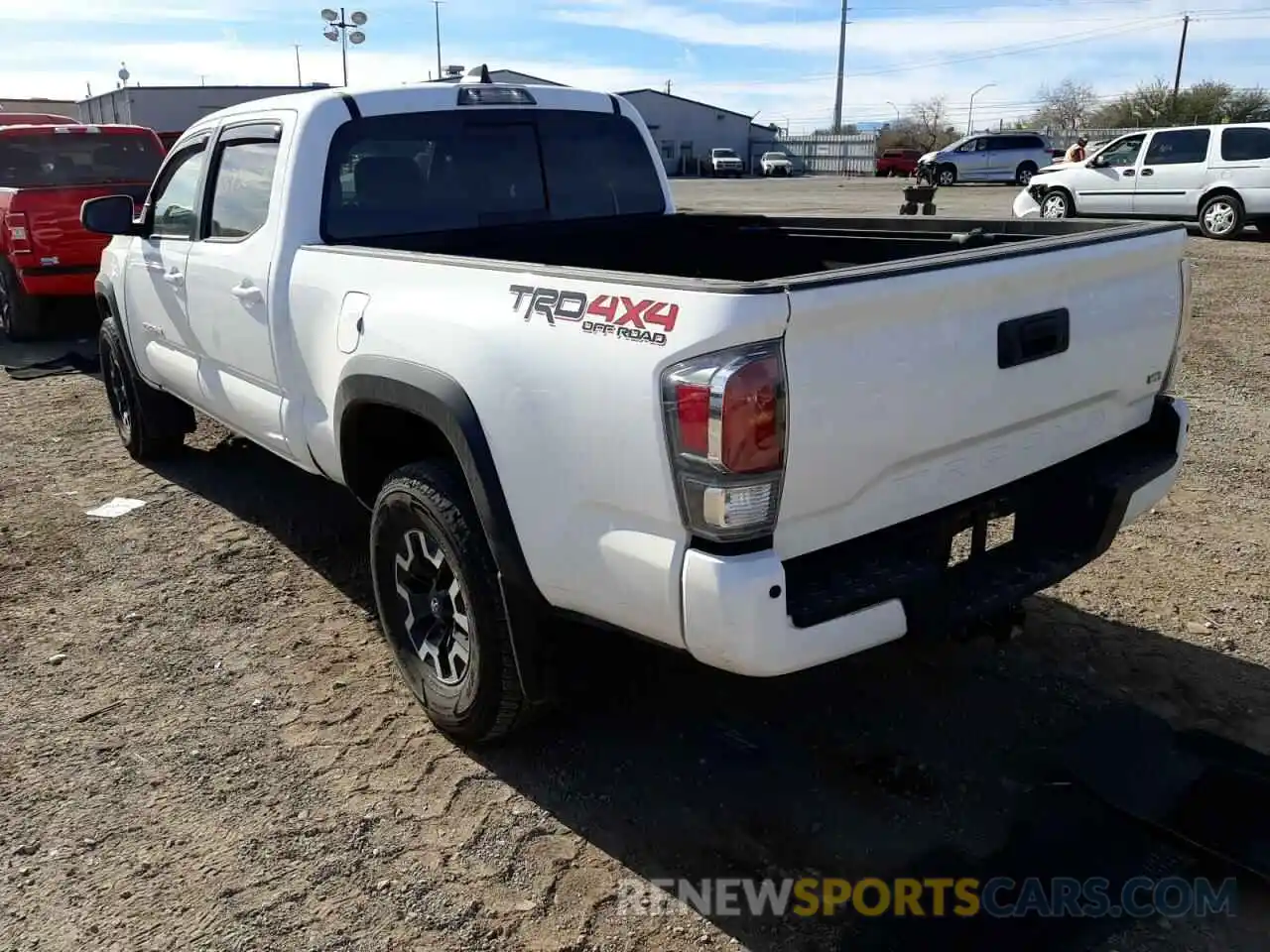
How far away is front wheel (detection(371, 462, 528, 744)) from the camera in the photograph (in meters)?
2.95

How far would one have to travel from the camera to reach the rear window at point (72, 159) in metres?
10.1

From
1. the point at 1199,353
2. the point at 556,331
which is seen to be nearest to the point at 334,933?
the point at 556,331

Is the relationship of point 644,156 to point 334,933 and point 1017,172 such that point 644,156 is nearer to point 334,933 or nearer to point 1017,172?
point 334,933

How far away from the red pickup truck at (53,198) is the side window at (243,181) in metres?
5.08

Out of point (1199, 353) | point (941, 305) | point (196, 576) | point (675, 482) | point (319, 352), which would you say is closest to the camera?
point (675, 482)

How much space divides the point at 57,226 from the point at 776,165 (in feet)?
161

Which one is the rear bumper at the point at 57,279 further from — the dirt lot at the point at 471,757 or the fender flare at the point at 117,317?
the dirt lot at the point at 471,757

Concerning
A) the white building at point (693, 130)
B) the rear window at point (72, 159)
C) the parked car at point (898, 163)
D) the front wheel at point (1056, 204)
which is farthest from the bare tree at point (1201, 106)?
the rear window at point (72, 159)

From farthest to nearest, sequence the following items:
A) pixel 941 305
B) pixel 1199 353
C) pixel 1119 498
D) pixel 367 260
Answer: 1. pixel 1199 353
2. pixel 367 260
3. pixel 1119 498
4. pixel 941 305

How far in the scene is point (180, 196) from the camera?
501 cm

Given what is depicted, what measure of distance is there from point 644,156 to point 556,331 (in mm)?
2669

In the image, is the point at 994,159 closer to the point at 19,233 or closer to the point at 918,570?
the point at 19,233

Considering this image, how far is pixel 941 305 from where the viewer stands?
8.20 ft

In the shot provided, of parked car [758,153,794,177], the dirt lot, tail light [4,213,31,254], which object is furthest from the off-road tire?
parked car [758,153,794,177]
